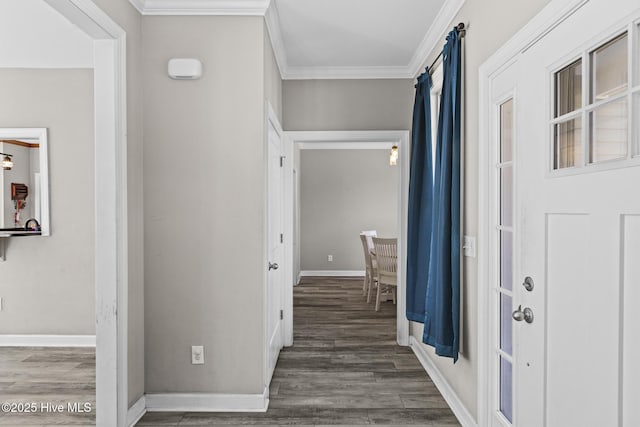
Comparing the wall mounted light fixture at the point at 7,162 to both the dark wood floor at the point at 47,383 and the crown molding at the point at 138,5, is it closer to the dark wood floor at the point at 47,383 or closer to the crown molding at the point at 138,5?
the dark wood floor at the point at 47,383

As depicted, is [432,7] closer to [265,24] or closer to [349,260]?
[265,24]

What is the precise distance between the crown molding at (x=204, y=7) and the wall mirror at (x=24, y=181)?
1907 mm

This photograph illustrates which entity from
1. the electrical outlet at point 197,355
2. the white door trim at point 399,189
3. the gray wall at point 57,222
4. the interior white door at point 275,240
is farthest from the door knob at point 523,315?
the gray wall at point 57,222

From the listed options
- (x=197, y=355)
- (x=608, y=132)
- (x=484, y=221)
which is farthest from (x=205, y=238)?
(x=608, y=132)

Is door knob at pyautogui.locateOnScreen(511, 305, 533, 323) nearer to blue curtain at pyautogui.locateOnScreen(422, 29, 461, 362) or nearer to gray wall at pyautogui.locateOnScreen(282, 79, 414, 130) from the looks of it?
blue curtain at pyautogui.locateOnScreen(422, 29, 461, 362)

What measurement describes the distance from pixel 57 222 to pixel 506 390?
384 cm

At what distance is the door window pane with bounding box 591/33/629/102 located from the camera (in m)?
1.21

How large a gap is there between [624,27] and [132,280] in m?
2.61

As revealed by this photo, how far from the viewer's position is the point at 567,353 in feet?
4.78

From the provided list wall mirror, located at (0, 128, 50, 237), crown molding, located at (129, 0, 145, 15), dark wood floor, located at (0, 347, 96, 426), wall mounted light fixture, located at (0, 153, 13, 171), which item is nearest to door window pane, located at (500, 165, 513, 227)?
crown molding, located at (129, 0, 145, 15)

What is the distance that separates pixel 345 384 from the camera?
121 inches

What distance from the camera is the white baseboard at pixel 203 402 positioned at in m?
2.67

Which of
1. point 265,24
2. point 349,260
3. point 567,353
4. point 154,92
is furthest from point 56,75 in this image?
point 349,260

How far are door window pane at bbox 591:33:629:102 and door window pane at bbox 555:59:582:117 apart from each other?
7 cm
